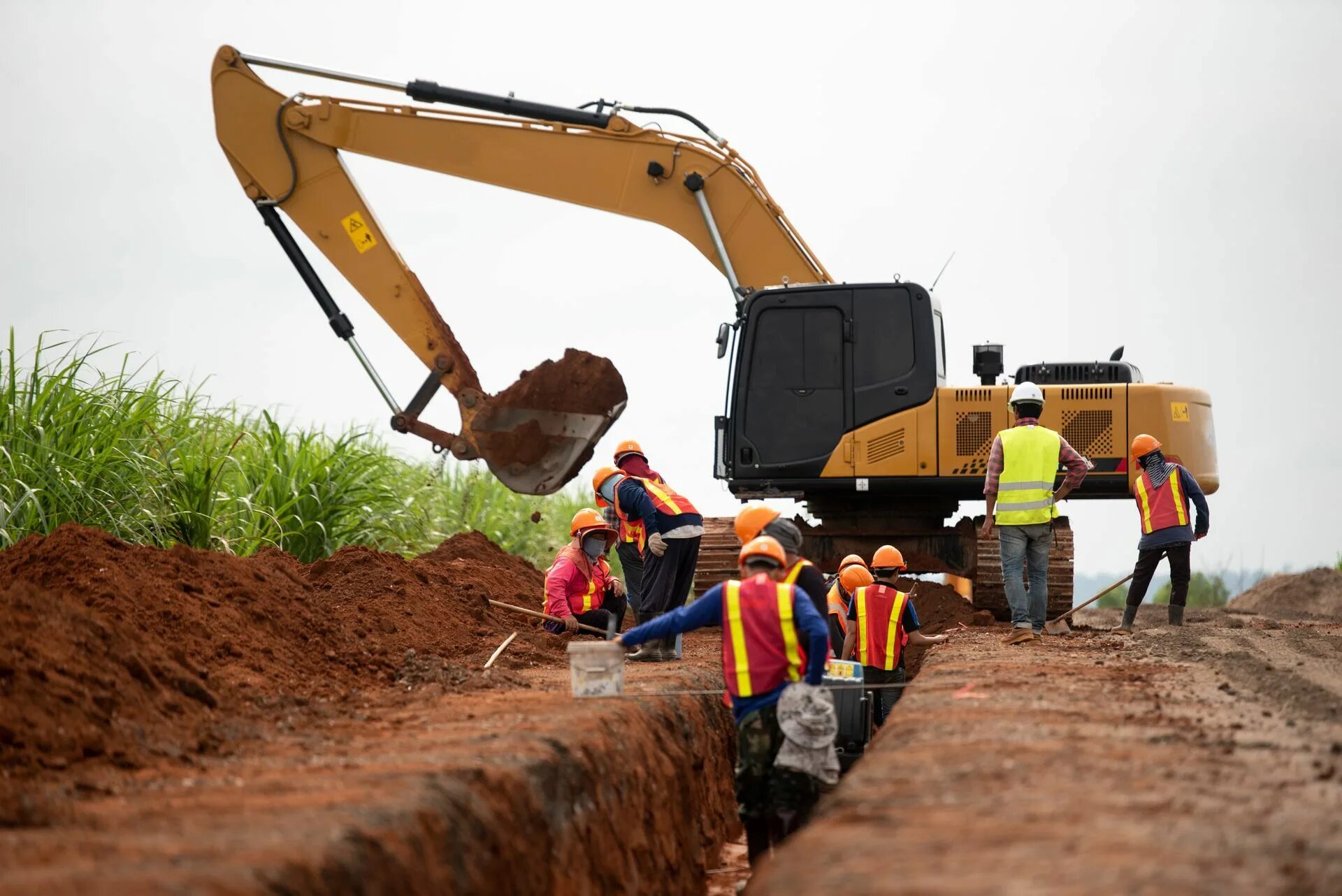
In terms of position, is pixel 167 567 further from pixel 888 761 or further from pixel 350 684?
pixel 888 761

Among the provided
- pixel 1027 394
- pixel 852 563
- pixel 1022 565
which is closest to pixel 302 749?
pixel 852 563

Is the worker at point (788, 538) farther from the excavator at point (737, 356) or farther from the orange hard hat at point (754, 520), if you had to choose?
the excavator at point (737, 356)

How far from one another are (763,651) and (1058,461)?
539cm

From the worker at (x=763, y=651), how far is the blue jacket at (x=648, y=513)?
3.66m

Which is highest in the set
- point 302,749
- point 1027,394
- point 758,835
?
point 1027,394

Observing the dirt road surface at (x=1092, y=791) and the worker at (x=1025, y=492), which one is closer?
the dirt road surface at (x=1092, y=791)

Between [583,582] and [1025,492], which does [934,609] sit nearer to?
[1025,492]

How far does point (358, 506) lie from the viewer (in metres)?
16.1

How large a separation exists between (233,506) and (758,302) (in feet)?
18.2

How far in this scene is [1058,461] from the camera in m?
11.4

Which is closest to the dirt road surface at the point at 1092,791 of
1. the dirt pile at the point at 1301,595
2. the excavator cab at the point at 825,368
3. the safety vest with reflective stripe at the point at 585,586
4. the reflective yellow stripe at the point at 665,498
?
the reflective yellow stripe at the point at 665,498

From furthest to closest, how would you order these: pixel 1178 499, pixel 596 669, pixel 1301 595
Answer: pixel 1301 595 < pixel 1178 499 < pixel 596 669

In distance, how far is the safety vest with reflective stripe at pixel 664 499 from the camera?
420 inches

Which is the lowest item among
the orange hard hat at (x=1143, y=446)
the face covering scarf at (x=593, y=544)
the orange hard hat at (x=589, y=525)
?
the face covering scarf at (x=593, y=544)
